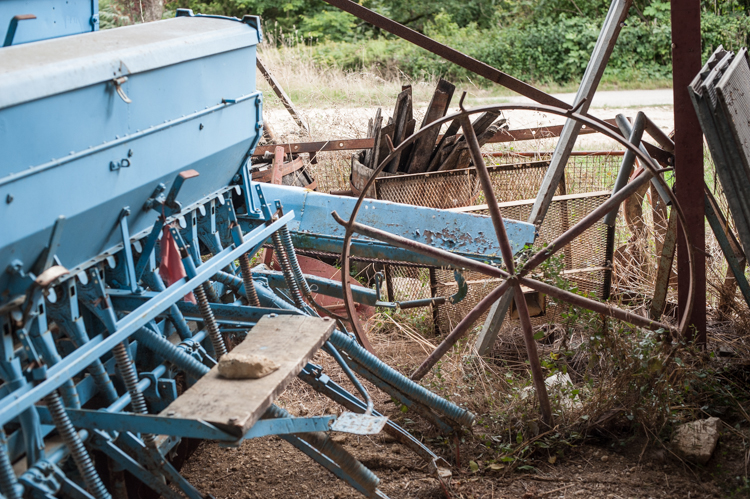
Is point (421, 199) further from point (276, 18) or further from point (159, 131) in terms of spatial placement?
point (276, 18)

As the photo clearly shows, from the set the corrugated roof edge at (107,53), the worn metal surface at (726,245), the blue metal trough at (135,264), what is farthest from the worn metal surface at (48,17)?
the worn metal surface at (726,245)

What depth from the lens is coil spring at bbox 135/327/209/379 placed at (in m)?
2.58

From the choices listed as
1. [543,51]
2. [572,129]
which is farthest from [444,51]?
[543,51]

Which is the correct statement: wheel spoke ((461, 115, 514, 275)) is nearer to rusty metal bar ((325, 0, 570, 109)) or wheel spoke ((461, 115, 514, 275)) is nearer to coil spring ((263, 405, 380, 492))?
rusty metal bar ((325, 0, 570, 109))

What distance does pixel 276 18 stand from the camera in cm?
1958

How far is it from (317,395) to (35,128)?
2.35m

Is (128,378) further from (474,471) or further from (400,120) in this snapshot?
(400,120)

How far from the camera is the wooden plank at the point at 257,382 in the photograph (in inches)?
84.2

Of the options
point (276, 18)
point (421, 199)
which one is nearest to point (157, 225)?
point (421, 199)

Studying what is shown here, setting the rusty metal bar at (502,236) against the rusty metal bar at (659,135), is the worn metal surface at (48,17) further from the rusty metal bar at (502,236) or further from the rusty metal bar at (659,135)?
the rusty metal bar at (659,135)

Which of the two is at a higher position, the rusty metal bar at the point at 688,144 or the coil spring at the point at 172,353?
the rusty metal bar at the point at 688,144

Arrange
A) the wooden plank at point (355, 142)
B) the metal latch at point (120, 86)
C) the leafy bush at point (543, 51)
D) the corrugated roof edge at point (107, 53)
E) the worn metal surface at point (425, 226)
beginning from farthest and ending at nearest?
1. the leafy bush at point (543, 51)
2. the wooden plank at point (355, 142)
3. the worn metal surface at point (425, 226)
4. the metal latch at point (120, 86)
5. the corrugated roof edge at point (107, 53)

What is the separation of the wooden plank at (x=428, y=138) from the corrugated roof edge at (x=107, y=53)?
5.89ft

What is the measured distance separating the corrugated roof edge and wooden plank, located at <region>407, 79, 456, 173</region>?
180 cm
